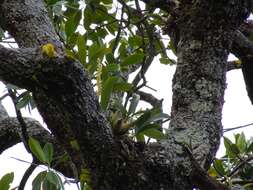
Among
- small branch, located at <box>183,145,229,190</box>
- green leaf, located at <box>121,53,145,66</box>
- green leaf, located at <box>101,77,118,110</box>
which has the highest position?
green leaf, located at <box>121,53,145,66</box>

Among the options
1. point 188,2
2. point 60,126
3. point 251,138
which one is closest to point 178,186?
point 60,126

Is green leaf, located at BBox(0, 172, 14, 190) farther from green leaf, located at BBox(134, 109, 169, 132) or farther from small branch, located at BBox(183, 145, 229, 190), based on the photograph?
small branch, located at BBox(183, 145, 229, 190)

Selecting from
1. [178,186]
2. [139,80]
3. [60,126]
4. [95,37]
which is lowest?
[178,186]

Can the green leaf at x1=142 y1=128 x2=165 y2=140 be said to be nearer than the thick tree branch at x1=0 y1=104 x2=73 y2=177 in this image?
Yes

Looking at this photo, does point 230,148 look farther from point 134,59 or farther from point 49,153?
point 49,153

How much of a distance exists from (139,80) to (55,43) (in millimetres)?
808

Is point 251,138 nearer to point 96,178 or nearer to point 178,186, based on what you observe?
point 178,186

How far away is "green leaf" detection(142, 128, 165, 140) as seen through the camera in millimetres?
1245

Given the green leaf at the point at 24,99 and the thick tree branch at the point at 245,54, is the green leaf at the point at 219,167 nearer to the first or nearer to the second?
the thick tree branch at the point at 245,54

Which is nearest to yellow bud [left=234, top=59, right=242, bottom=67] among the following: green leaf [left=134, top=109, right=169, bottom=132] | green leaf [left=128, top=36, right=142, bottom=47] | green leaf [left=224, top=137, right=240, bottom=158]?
green leaf [left=224, top=137, right=240, bottom=158]

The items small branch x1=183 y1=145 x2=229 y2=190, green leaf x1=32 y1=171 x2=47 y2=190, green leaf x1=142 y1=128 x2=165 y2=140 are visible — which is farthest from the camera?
green leaf x1=32 y1=171 x2=47 y2=190

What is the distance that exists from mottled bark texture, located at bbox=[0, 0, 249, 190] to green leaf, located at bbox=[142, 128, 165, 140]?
1.4 inches

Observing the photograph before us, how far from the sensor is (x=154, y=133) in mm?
1256

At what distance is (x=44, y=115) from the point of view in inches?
44.2
